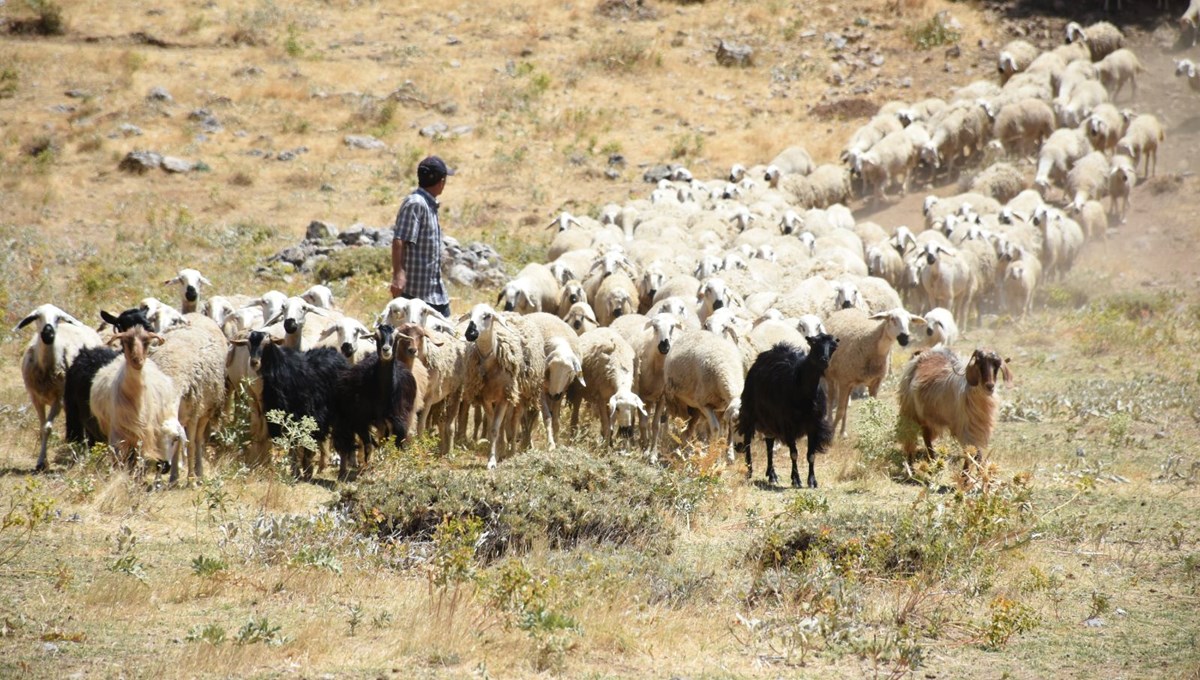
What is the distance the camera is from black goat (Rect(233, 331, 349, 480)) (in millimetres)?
9977

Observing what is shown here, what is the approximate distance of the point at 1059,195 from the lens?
27500 mm

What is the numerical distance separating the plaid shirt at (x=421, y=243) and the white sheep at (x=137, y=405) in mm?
2224

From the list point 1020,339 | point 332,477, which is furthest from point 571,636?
point 1020,339

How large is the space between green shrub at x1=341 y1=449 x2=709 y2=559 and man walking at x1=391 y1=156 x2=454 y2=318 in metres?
2.12

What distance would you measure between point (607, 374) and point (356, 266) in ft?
27.6

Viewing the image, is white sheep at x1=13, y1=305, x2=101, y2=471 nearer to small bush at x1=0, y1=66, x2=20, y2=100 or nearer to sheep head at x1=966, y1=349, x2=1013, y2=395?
sheep head at x1=966, y1=349, x2=1013, y2=395

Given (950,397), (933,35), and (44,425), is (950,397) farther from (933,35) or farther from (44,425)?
(933,35)

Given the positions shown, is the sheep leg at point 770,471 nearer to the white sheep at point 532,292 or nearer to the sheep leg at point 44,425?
the white sheep at point 532,292

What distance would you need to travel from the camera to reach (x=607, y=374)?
12.5 meters

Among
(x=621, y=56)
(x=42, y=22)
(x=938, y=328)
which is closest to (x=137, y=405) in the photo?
(x=938, y=328)

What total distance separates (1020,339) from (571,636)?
48.5ft

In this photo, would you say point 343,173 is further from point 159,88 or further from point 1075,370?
point 1075,370

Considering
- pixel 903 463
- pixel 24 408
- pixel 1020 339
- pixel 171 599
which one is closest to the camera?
pixel 171 599

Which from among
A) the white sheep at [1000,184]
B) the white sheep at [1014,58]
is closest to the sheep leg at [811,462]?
the white sheep at [1000,184]
